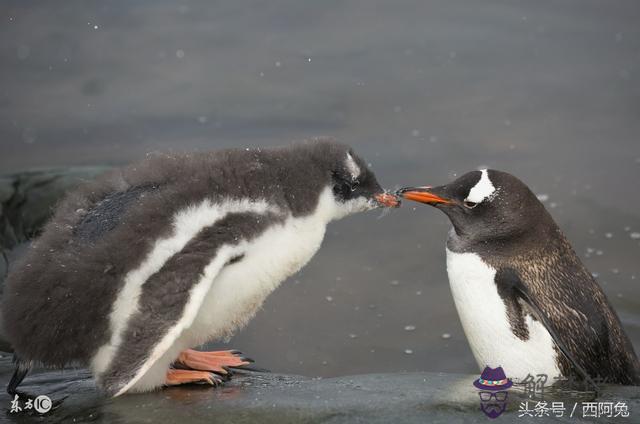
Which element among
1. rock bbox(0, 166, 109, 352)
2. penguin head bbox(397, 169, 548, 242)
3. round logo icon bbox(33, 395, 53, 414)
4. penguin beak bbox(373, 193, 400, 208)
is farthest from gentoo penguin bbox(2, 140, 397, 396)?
rock bbox(0, 166, 109, 352)

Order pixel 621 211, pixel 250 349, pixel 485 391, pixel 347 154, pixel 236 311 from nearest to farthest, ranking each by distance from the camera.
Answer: pixel 485 391, pixel 236 311, pixel 347 154, pixel 250 349, pixel 621 211

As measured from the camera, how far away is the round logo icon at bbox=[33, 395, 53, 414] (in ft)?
9.73

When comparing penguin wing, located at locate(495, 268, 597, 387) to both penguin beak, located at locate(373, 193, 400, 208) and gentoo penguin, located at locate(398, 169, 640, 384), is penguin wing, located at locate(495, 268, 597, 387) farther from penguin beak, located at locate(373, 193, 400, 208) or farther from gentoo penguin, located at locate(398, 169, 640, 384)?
penguin beak, located at locate(373, 193, 400, 208)

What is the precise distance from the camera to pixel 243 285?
3.10 metres

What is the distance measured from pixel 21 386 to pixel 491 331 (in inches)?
68.8

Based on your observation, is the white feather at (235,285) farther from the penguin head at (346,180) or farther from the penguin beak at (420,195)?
the penguin beak at (420,195)

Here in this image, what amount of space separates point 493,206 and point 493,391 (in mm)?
844

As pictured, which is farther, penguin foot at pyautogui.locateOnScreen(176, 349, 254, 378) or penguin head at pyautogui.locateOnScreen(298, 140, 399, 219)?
penguin head at pyautogui.locateOnScreen(298, 140, 399, 219)

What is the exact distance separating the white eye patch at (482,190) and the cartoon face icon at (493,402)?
34.4 inches

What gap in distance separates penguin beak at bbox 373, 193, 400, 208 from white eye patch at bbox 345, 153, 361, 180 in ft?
0.47

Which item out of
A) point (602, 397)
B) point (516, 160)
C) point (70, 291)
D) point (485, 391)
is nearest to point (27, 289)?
point (70, 291)

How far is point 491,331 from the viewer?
3457 millimetres

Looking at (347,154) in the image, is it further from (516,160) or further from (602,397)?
(516,160)

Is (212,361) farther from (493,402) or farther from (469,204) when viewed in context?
(469,204)
